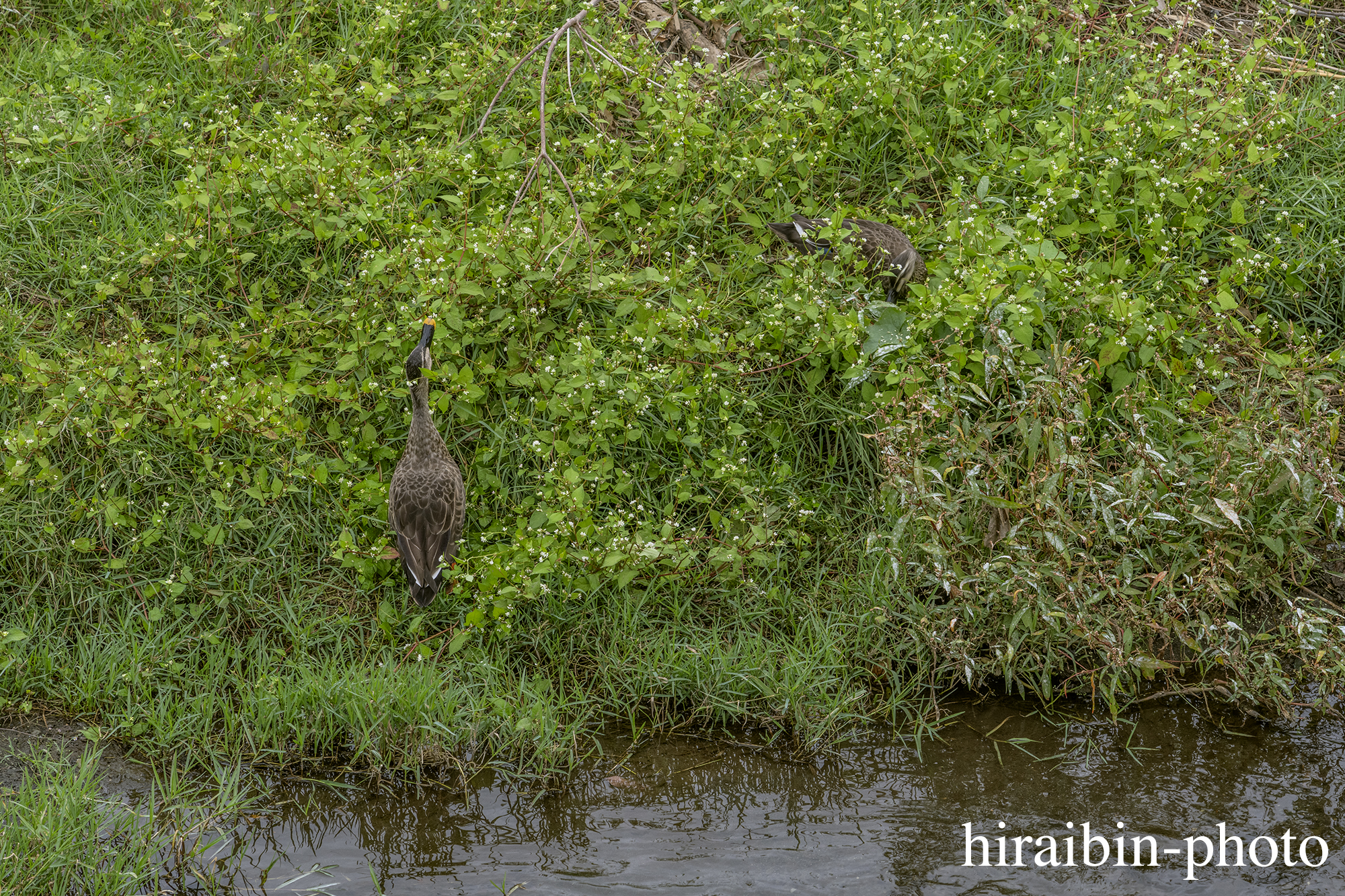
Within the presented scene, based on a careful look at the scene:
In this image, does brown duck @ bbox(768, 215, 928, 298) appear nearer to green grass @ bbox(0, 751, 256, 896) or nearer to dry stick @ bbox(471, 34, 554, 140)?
dry stick @ bbox(471, 34, 554, 140)

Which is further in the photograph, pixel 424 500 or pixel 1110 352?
pixel 1110 352

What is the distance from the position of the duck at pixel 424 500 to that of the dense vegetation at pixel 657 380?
0.17 m

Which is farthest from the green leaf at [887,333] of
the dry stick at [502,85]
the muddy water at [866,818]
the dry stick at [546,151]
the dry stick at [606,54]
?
the dry stick at [502,85]

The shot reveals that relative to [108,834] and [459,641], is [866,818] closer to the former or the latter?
[459,641]

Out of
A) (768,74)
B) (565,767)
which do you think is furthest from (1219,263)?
(565,767)

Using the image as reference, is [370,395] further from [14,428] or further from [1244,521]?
[1244,521]

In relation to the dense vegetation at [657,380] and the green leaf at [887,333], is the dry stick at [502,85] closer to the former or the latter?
the dense vegetation at [657,380]

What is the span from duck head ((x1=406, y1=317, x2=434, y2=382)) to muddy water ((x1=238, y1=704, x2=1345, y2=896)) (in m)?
1.89

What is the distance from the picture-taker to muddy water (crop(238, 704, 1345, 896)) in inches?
160

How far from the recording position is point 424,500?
4.95 metres

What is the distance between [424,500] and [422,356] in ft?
2.20

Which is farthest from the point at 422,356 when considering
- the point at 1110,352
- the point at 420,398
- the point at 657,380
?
the point at 1110,352

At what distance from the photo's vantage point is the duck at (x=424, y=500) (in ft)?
16.2

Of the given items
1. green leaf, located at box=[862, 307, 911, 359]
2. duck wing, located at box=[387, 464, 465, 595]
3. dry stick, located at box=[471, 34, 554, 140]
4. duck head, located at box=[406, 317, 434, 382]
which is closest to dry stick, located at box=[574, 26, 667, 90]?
dry stick, located at box=[471, 34, 554, 140]
